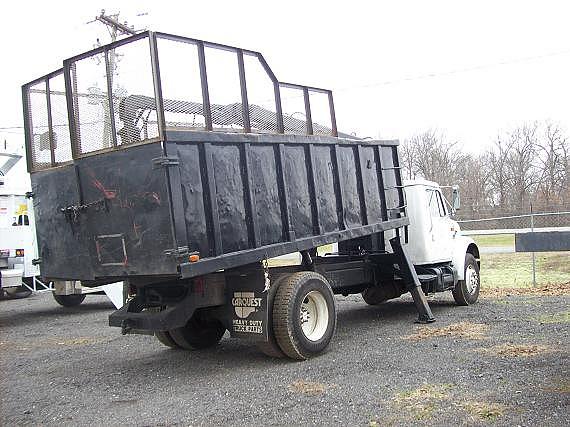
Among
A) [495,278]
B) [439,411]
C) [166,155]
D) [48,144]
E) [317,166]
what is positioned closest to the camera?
[439,411]

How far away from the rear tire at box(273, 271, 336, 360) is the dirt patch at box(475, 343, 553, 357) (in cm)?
188

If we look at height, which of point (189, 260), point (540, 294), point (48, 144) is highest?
point (48, 144)

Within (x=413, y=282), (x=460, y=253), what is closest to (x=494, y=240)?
(x=460, y=253)

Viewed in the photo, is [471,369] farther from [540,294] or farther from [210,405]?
[540,294]

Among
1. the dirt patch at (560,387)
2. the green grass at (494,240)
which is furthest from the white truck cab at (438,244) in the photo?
the green grass at (494,240)

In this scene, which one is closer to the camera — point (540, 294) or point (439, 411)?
point (439, 411)

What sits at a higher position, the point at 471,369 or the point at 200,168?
the point at 200,168

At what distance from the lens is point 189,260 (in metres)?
6.00

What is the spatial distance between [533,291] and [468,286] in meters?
2.54

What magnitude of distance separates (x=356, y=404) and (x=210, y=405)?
1351mm

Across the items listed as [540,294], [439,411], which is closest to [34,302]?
[540,294]

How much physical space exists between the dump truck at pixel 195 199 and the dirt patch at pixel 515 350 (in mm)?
1934

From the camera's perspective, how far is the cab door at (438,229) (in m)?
10.6

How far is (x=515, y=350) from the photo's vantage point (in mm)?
7035
